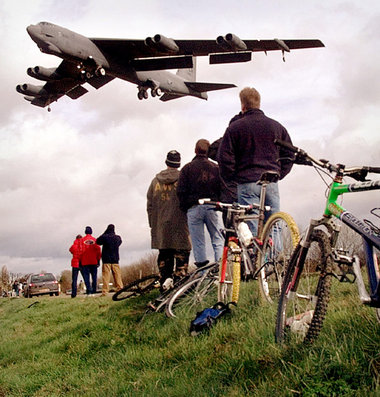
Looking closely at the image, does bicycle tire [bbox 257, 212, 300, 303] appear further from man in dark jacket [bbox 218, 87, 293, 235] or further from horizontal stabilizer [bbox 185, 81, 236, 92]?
horizontal stabilizer [bbox 185, 81, 236, 92]

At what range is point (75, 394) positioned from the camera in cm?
455

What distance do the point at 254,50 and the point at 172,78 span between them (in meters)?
3.87

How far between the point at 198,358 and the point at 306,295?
1.20 meters

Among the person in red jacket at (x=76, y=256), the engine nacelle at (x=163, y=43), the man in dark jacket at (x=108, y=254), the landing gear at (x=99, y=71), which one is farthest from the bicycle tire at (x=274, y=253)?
the landing gear at (x=99, y=71)

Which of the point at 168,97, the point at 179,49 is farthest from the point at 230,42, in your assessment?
the point at 168,97

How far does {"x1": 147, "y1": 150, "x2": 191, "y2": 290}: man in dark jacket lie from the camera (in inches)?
293

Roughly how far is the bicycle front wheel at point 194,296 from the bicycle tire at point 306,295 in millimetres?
2228

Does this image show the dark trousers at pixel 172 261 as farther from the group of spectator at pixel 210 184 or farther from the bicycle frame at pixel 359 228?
the bicycle frame at pixel 359 228

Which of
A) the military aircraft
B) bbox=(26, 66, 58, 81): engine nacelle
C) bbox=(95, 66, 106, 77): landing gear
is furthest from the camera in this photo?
bbox=(26, 66, 58, 81): engine nacelle

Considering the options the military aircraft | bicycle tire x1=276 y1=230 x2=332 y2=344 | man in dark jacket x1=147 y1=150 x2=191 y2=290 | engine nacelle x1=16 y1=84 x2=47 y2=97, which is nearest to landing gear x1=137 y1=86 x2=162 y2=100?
the military aircraft

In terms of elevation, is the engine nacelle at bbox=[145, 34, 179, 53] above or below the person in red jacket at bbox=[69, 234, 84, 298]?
above

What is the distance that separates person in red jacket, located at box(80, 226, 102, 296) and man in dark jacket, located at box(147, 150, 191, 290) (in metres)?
6.05

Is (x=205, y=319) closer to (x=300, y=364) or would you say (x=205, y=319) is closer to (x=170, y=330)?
(x=170, y=330)

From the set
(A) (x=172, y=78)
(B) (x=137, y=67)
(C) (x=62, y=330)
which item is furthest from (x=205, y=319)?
(A) (x=172, y=78)
